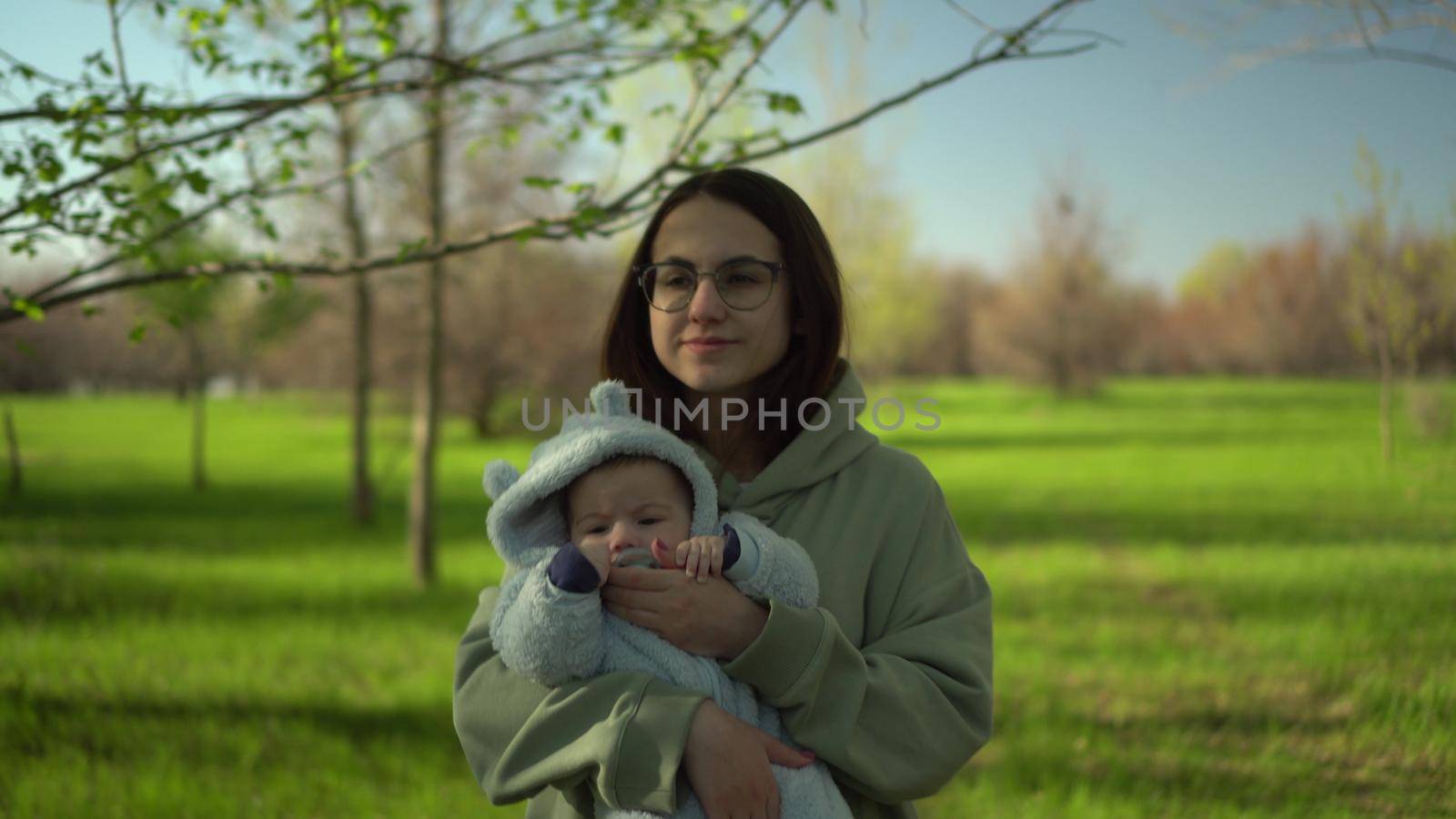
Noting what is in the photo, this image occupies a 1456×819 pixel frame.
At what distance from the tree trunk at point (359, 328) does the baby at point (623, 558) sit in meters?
6.15

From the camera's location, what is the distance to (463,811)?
3.72 m

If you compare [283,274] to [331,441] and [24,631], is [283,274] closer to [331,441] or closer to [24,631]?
[24,631]

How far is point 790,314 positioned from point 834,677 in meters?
0.69

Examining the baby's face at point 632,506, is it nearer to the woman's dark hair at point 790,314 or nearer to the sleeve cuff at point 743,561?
the sleeve cuff at point 743,561

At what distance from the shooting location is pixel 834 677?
147 cm

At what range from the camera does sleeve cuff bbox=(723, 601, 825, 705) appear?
1.42 metres

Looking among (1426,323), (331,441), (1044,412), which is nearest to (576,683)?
(1426,323)

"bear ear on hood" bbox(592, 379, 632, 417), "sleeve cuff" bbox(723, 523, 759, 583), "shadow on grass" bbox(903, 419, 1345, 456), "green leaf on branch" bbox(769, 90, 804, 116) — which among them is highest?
"green leaf on branch" bbox(769, 90, 804, 116)

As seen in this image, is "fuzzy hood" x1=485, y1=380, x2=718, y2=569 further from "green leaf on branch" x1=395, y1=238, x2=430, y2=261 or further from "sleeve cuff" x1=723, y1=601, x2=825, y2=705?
"green leaf on branch" x1=395, y1=238, x2=430, y2=261

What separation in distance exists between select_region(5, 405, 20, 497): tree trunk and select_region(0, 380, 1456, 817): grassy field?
182 mm

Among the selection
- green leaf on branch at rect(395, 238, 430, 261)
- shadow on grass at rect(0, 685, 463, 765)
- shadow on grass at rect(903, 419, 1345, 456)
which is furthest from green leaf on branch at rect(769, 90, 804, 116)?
shadow on grass at rect(903, 419, 1345, 456)

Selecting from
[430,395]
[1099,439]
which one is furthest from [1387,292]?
[1099,439]

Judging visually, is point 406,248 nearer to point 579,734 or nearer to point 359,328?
point 579,734

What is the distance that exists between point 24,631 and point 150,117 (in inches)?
163
